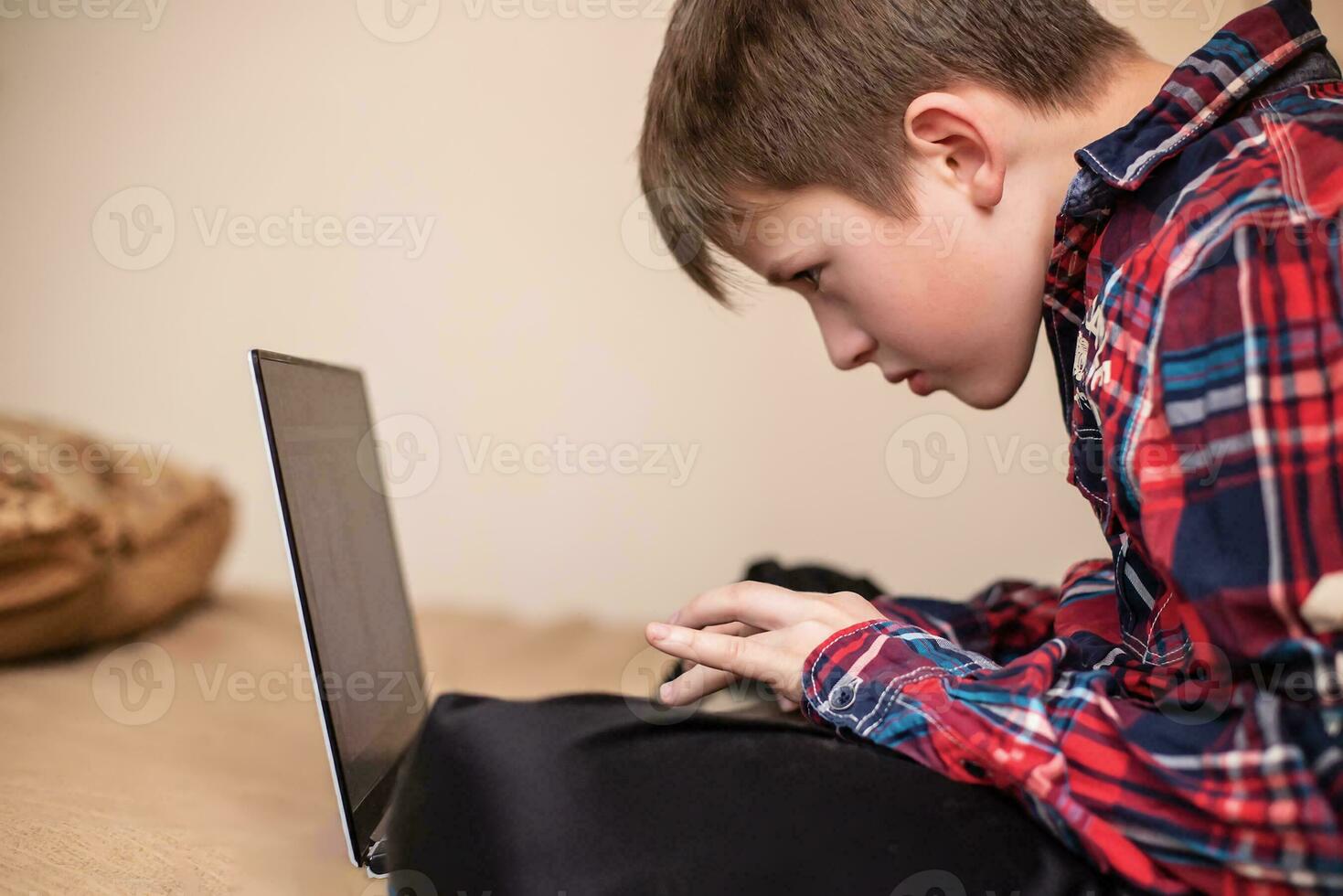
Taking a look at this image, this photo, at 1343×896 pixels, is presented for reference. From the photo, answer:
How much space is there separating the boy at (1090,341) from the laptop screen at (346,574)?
22 cm

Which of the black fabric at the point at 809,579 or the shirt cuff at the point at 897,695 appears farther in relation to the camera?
the black fabric at the point at 809,579

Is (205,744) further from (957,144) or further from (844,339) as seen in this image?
(957,144)

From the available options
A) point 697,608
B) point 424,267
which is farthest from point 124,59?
point 697,608

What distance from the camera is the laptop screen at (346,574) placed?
68cm

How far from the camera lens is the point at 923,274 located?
767 millimetres

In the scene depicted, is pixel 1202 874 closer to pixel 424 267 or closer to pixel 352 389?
pixel 352 389

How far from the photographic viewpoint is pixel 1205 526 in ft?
1.64

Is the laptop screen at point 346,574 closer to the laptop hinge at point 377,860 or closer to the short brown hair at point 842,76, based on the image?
the laptop hinge at point 377,860

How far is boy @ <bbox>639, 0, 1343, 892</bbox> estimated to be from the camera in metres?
0.48

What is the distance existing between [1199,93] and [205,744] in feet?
3.06

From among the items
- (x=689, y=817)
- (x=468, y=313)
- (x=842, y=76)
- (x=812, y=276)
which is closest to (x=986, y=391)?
(x=812, y=276)

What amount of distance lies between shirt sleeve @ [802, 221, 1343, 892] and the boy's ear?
0.73 ft

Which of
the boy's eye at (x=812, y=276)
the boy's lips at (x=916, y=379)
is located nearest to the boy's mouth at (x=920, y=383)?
the boy's lips at (x=916, y=379)

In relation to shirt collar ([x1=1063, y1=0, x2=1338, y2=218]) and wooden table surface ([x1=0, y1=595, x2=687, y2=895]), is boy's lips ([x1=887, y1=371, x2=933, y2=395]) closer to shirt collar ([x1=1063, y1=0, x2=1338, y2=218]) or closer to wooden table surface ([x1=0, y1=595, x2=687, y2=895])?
shirt collar ([x1=1063, y1=0, x2=1338, y2=218])
